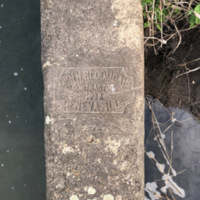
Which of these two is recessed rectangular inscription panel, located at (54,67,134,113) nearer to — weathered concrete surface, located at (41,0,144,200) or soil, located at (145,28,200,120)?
weathered concrete surface, located at (41,0,144,200)

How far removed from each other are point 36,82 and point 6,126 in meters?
0.44

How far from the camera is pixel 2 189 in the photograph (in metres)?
2.07

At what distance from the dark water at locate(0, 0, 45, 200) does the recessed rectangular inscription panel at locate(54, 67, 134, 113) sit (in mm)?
702

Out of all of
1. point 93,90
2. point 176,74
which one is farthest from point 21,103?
point 176,74

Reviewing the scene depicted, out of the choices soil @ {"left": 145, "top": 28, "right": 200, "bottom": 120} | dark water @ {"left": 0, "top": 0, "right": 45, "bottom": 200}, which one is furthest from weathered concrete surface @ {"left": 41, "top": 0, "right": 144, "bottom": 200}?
dark water @ {"left": 0, "top": 0, "right": 45, "bottom": 200}

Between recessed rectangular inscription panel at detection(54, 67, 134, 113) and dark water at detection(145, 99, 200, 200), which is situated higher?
recessed rectangular inscription panel at detection(54, 67, 134, 113)

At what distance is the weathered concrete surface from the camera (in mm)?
1372

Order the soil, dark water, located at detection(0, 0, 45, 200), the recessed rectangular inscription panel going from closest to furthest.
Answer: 1. the recessed rectangular inscription panel
2. the soil
3. dark water, located at detection(0, 0, 45, 200)

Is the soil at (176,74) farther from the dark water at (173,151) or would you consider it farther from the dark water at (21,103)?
the dark water at (21,103)

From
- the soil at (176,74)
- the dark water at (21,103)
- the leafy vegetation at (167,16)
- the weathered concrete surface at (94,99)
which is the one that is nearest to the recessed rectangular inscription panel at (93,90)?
the weathered concrete surface at (94,99)

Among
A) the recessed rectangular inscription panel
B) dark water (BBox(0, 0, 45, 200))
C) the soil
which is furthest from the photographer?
dark water (BBox(0, 0, 45, 200))

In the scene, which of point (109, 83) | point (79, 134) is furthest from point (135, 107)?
point (79, 134)

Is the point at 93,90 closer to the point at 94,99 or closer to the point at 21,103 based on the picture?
the point at 94,99

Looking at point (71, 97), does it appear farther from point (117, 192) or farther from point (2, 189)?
point (2, 189)
